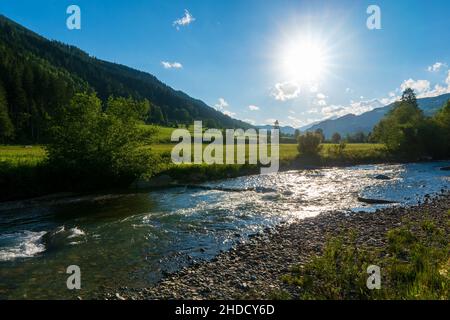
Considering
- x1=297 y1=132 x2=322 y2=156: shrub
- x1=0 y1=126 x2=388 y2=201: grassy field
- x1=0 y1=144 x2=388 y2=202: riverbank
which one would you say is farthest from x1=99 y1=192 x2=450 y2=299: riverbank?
x1=297 y1=132 x2=322 y2=156: shrub

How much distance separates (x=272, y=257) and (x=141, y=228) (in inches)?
382

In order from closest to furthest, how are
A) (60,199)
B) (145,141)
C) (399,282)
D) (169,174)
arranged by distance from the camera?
(399,282) → (60,199) → (145,141) → (169,174)

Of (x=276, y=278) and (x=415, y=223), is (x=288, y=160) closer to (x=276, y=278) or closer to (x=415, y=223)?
(x=415, y=223)

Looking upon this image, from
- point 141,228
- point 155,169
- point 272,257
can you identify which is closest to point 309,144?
point 155,169

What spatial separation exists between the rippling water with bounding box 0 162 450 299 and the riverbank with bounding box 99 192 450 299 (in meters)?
1.07

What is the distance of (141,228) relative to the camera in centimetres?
2066

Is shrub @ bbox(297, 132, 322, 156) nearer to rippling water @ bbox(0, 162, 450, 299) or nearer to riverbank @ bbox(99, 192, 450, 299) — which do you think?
rippling water @ bbox(0, 162, 450, 299)

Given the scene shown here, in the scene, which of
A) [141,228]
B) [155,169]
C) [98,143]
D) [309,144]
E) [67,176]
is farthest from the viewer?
[309,144]

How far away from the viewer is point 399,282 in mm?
10828

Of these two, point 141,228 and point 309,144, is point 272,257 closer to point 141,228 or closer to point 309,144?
point 141,228

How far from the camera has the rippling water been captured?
44.3 feet

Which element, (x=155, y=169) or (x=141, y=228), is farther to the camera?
(x=155, y=169)

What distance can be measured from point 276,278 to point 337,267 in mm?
2650
